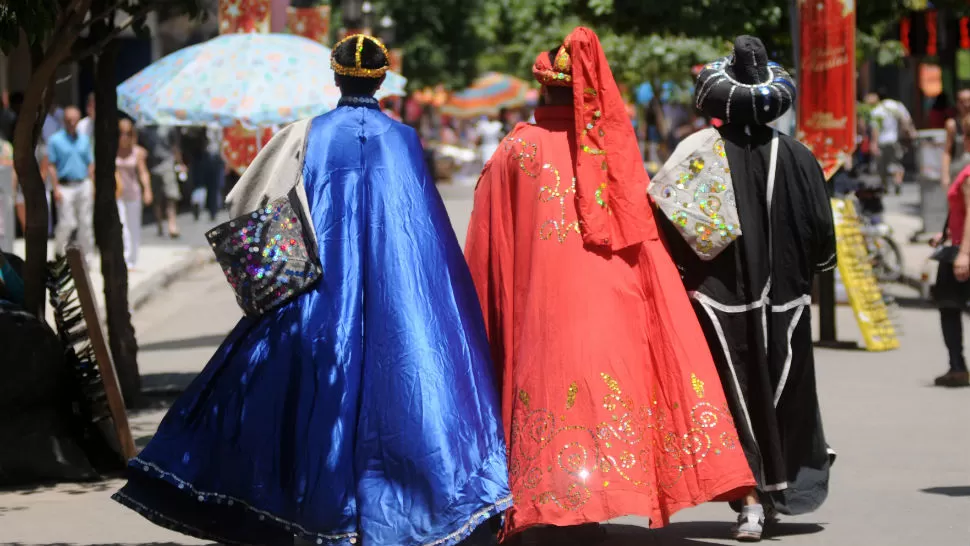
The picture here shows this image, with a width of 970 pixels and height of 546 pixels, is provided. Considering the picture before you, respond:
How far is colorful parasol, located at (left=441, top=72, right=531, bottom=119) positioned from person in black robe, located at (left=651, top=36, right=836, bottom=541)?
177 ft

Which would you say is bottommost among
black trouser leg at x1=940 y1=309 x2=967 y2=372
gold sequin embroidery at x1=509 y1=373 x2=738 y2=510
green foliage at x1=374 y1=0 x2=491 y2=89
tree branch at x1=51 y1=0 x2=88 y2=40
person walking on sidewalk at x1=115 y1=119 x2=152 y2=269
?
green foliage at x1=374 y1=0 x2=491 y2=89

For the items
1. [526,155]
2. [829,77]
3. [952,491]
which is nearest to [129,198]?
[829,77]

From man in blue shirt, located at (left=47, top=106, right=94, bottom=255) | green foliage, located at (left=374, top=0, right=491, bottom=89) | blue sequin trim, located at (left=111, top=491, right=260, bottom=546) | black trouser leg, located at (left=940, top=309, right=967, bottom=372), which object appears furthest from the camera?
green foliage, located at (left=374, top=0, right=491, bottom=89)

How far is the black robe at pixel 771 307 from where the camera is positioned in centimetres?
651

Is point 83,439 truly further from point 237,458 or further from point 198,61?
point 198,61

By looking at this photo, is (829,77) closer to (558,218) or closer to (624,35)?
(624,35)

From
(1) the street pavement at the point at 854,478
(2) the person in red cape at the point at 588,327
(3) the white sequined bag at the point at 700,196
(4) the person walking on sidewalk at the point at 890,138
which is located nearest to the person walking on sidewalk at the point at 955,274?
(1) the street pavement at the point at 854,478

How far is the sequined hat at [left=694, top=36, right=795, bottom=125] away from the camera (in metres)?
6.56

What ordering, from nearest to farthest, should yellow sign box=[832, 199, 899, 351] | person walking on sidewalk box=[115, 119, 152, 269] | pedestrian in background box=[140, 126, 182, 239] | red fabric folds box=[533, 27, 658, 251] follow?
red fabric folds box=[533, 27, 658, 251]
yellow sign box=[832, 199, 899, 351]
person walking on sidewalk box=[115, 119, 152, 269]
pedestrian in background box=[140, 126, 182, 239]

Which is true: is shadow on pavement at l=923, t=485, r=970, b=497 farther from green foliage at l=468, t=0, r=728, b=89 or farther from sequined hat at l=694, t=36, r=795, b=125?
green foliage at l=468, t=0, r=728, b=89

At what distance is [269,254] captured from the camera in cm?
596

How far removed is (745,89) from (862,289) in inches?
259

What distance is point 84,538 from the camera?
6738 millimetres

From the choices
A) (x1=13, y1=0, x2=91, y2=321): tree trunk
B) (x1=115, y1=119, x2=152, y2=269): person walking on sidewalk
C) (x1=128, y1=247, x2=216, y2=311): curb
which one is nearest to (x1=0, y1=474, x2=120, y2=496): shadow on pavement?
(x1=13, y1=0, x2=91, y2=321): tree trunk
